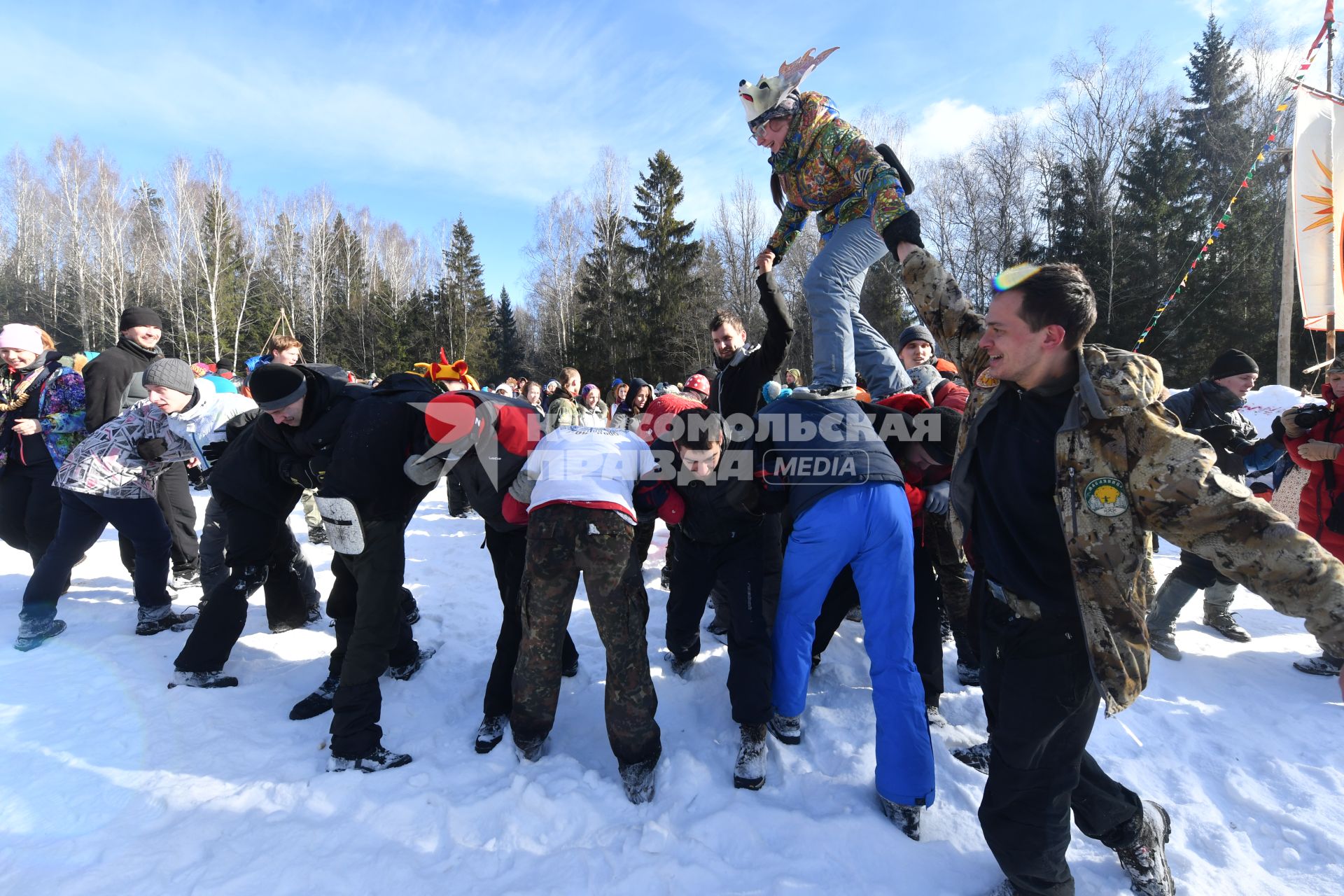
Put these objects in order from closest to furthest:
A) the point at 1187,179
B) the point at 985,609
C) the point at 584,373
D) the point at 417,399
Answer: the point at 985,609
the point at 417,399
the point at 1187,179
the point at 584,373

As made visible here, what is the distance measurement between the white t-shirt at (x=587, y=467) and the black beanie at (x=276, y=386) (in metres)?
1.25

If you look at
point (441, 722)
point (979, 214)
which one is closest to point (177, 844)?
point (441, 722)

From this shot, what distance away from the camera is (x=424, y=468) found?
288 centimetres

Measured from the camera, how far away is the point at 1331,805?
8.52ft

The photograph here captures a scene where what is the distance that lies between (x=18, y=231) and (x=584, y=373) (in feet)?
133

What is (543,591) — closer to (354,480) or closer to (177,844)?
(354,480)

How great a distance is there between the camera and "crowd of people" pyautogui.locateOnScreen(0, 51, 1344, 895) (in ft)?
5.52

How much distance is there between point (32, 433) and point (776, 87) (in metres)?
5.73

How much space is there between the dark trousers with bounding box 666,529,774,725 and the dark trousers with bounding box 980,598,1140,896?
1.07m

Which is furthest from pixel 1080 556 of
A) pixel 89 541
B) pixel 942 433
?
pixel 89 541

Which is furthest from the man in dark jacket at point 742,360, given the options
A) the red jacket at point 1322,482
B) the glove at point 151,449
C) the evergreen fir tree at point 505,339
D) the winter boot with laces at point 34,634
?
the evergreen fir tree at point 505,339

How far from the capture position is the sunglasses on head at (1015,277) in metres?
1.78

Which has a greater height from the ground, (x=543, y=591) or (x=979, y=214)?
(x=979, y=214)

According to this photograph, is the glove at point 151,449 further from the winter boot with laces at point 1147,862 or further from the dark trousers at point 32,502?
the winter boot with laces at point 1147,862
